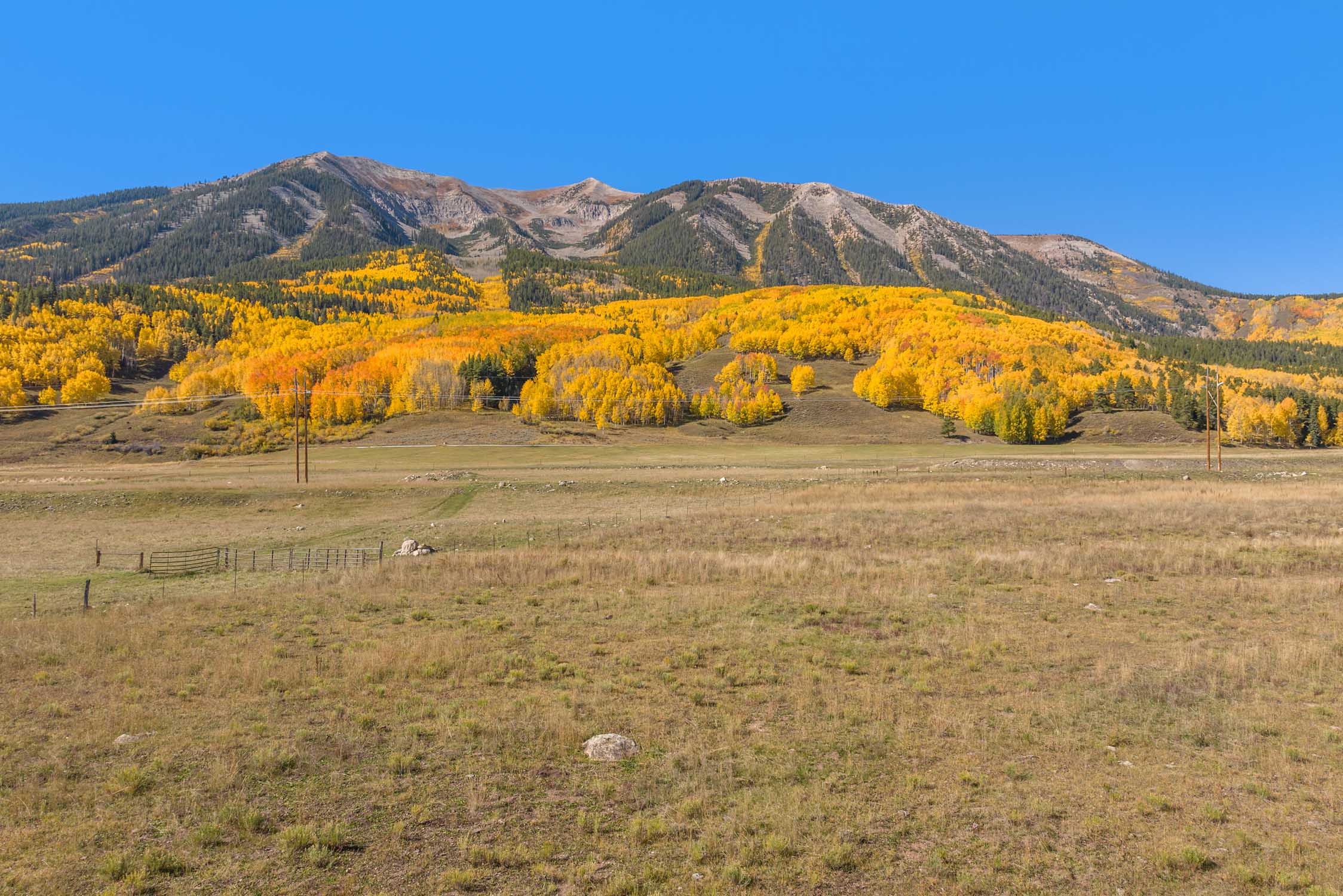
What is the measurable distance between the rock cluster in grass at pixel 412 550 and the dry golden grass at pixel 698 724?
3921 millimetres

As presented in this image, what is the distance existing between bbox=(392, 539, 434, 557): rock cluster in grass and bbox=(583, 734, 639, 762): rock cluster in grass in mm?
24958

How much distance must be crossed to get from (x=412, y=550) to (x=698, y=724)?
2703 centimetres

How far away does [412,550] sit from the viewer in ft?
122

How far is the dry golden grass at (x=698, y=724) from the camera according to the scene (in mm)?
9633

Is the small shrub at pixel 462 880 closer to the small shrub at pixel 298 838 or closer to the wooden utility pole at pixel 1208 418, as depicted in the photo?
the small shrub at pixel 298 838

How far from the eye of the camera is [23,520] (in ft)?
169

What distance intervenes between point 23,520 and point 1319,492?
94289 millimetres

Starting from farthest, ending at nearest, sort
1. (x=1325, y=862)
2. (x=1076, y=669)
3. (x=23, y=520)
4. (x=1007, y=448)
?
(x=1007, y=448) → (x=23, y=520) → (x=1076, y=669) → (x=1325, y=862)

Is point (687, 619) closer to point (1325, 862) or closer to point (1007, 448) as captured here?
point (1325, 862)

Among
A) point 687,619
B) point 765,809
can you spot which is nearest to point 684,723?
point 765,809

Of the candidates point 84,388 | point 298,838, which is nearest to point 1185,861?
point 298,838

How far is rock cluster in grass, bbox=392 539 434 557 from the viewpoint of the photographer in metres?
36.0

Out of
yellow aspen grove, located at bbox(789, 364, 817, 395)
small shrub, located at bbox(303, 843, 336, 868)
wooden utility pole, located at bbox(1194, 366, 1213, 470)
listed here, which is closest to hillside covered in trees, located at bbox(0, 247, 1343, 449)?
yellow aspen grove, located at bbox(789, 364, 817, 395)

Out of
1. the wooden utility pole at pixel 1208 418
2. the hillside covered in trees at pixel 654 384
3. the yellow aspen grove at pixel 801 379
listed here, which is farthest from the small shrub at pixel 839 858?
the yellow aspen grove at pixel 801 379
